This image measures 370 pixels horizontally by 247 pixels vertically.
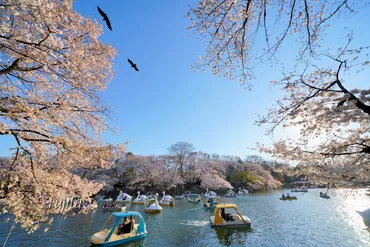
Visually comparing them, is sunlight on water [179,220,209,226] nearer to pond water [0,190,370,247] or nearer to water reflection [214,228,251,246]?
pond water [0,190,370,247]

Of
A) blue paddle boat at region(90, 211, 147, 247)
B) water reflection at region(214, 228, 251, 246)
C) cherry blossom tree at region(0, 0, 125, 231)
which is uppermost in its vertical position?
cherry blossom tree at region(0, 0, 125, 231)

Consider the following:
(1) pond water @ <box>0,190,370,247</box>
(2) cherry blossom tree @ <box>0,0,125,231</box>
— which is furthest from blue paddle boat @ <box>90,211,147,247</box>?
(2) cherry blossom tree @ <box>0,0,125,231</box>

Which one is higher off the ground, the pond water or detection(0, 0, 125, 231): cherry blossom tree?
detection(0, 0, 125, 231): cherry blossom tree

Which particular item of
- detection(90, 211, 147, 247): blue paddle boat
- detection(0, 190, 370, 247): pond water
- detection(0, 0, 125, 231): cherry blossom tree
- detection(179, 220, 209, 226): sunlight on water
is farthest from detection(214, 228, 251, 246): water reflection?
detection(0, 0, 125, 231): cherry blossom tree

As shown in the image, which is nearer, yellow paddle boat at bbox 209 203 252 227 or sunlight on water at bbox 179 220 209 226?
yellow paddle boat at bbox 209 203 252 227

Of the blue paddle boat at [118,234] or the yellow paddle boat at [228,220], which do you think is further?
the yellow paddle boat at [228,220]

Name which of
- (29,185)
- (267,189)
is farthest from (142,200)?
(267,189)

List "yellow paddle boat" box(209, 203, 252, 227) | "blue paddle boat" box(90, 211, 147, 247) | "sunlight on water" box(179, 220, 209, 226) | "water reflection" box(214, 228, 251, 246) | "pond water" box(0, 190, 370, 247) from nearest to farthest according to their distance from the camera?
1. "blue paddle boat" box(90, 211, 147, 247)
2. "pond water" box(0, 190, 370, 247)
3. "water reflection" box(214, 228, 251, 246)
4. "yellow paddle boat" box(209, 203, 252, 227)
5. "sunlight on water" box(179, 220, 209, 226)

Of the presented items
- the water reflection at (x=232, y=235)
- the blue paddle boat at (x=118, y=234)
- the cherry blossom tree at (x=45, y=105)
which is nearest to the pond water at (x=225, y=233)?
the water reflection at (x=232, y=235)

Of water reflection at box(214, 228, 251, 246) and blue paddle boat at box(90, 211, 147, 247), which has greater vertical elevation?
blue paddle boat at box(90, 211, 147, 247)

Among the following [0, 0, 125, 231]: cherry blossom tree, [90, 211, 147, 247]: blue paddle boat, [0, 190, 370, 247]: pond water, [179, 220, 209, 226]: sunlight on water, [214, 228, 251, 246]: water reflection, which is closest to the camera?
[0, 0, 125, 231]: cherry blossom tree

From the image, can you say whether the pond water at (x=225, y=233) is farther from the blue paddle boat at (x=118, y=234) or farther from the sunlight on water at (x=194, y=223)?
the blue paddle boat at (x=118, y=234)

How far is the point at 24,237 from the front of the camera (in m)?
10.9

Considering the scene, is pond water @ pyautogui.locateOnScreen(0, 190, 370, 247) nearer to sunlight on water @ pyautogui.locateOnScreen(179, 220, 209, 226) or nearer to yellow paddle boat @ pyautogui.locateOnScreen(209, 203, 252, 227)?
sunlight on water @ pyautogui.locateOnScreen(179, 220, 209, 226)
